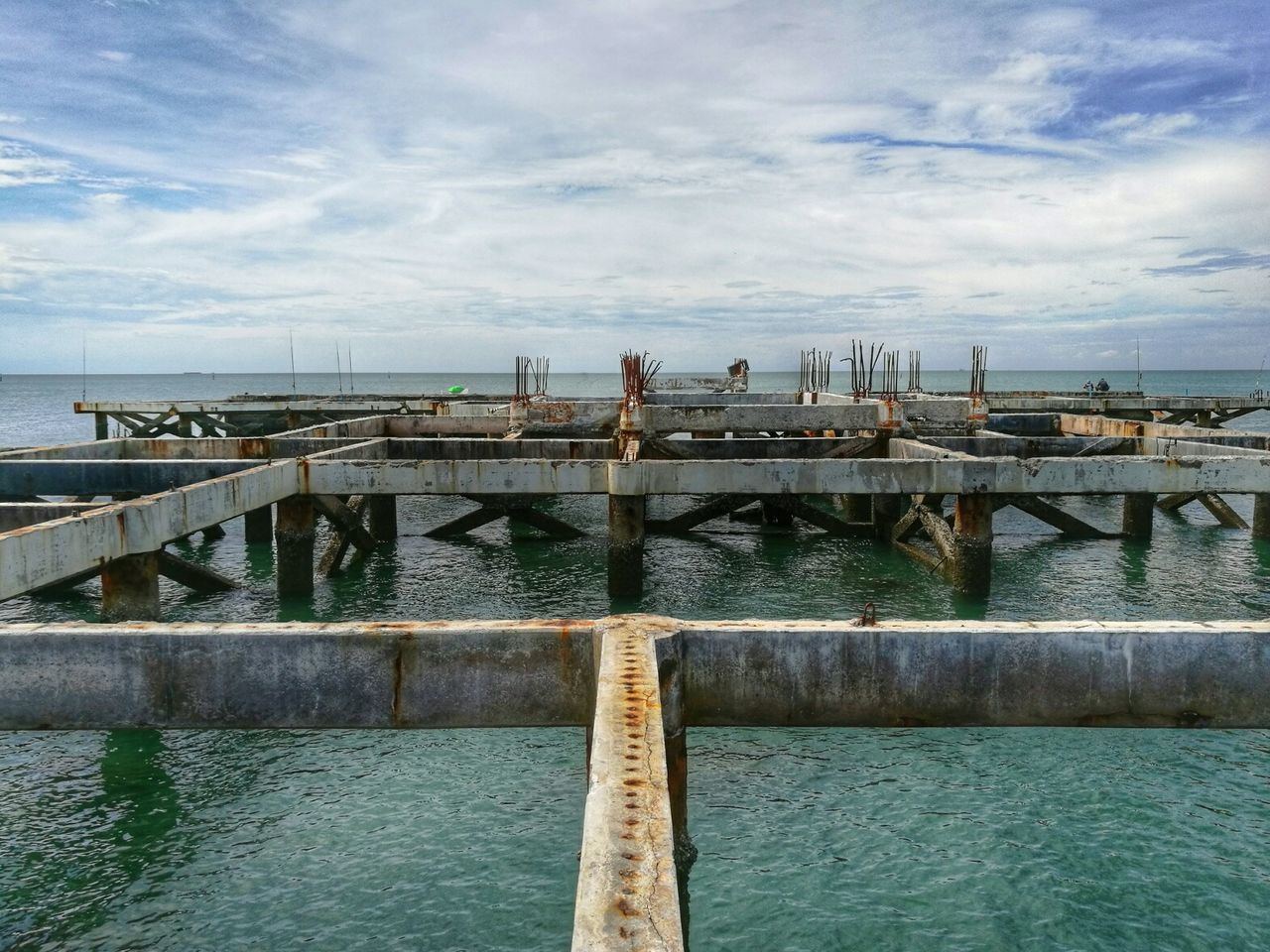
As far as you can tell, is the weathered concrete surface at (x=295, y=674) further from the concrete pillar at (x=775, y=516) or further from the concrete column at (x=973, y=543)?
the concrete pillar at (x=775, y=516)

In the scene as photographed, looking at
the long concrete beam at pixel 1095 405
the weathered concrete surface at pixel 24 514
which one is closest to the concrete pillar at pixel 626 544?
the weathered concrete surface at pixel 24 514

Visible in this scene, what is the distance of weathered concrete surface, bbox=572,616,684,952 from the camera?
10.0 ft

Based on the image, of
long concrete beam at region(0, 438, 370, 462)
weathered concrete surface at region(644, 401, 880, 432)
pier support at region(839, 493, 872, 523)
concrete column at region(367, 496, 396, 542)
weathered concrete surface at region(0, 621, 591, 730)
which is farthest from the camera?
pier support at region(839, 493, 872, 523)

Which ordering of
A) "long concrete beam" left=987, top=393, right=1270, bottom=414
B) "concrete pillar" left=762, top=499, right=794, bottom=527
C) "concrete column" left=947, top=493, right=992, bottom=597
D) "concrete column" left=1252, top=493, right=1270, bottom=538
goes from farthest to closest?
"long concrete beam" left=987, top=393, right=1270, bottom=414, "concrete pillar" left=762, top=499, right=794, bottom=527, "concrete column" left=1252, top=493, right=1270, bottom=538, "concrete column" left=947, top=493, right=992, bottom=597

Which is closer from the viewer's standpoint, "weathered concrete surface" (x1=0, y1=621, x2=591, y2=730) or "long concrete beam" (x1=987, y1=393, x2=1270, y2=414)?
"weathered concrete surface" (x1=0, y1=621, x2=591, y2=730)

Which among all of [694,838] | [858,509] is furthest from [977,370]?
[694,838]

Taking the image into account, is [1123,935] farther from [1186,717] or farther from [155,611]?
[155,611]

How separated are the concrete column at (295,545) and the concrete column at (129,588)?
12.2ft

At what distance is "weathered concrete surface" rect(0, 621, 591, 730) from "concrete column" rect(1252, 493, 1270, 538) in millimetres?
19267

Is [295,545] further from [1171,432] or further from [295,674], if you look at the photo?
[1171,432]

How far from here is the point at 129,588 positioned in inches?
403

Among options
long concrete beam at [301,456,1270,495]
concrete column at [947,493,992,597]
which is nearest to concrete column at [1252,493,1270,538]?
long concrete beam at [301,456,1270,495]

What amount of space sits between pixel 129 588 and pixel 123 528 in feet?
2.68

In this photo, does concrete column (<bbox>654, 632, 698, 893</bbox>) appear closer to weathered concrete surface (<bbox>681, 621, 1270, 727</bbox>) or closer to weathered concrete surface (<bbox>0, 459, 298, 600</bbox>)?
weathered concrete surface (<bbox>681, 621, 1270, 727</bbox>)
